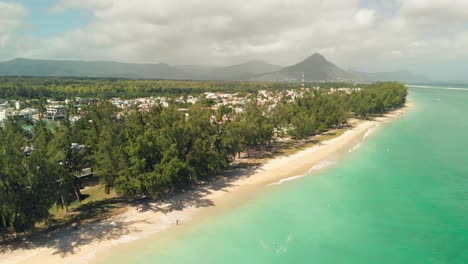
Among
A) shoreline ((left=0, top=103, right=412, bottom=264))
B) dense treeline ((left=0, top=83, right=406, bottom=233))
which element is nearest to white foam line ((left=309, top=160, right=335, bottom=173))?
shoreline ((left=0, top=103, right=412, bottom=264))

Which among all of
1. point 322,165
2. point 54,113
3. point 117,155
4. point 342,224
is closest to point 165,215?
point 117,155

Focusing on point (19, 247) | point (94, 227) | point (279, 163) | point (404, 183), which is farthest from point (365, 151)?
point (19, 247)

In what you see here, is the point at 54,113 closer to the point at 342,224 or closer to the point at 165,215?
the point at 165,215

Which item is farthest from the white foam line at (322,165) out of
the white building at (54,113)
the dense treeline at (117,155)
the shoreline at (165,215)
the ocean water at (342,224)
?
the white building at (54,113)

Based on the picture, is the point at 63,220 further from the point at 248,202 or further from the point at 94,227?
the point at 248,202

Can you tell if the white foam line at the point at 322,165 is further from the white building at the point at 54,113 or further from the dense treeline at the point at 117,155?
the white building at the point at 54,113

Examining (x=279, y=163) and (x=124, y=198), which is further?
(x=279, y=163)

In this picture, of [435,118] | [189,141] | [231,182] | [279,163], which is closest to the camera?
[189,141]
